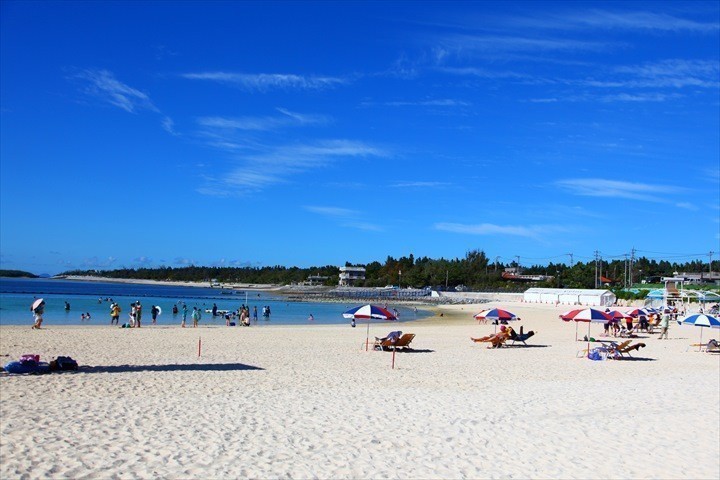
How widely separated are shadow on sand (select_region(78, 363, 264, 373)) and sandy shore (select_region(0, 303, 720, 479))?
77 millimetres

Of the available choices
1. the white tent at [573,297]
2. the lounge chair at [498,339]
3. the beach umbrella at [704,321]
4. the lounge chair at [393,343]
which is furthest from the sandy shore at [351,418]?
the white tent at [573,297]

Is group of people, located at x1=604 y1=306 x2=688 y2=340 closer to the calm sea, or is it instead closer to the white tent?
the calm sea

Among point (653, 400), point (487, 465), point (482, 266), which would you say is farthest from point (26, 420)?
point (482, 266)

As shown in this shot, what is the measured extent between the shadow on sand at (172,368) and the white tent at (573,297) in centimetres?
5503

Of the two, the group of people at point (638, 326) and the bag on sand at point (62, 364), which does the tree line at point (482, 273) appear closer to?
the group of people at point (638, 326)

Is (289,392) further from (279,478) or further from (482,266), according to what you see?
(482,266)

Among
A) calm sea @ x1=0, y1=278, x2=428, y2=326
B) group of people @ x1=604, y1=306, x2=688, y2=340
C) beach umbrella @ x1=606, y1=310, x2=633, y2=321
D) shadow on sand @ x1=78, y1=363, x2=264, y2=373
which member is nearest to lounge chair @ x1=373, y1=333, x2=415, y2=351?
shadow on sand @ x1=78, y1=363, x2=264, y2=373

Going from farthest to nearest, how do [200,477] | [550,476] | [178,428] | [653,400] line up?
[653,400], [178,428], [550,476], [200,477]

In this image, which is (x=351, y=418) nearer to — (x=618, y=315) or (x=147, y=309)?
(x=618, y=315)

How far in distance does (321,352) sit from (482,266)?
140 meters

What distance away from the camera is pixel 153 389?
12.9m

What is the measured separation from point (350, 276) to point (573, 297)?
316 feet

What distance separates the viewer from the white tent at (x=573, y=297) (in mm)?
65375

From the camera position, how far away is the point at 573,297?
238 ft
